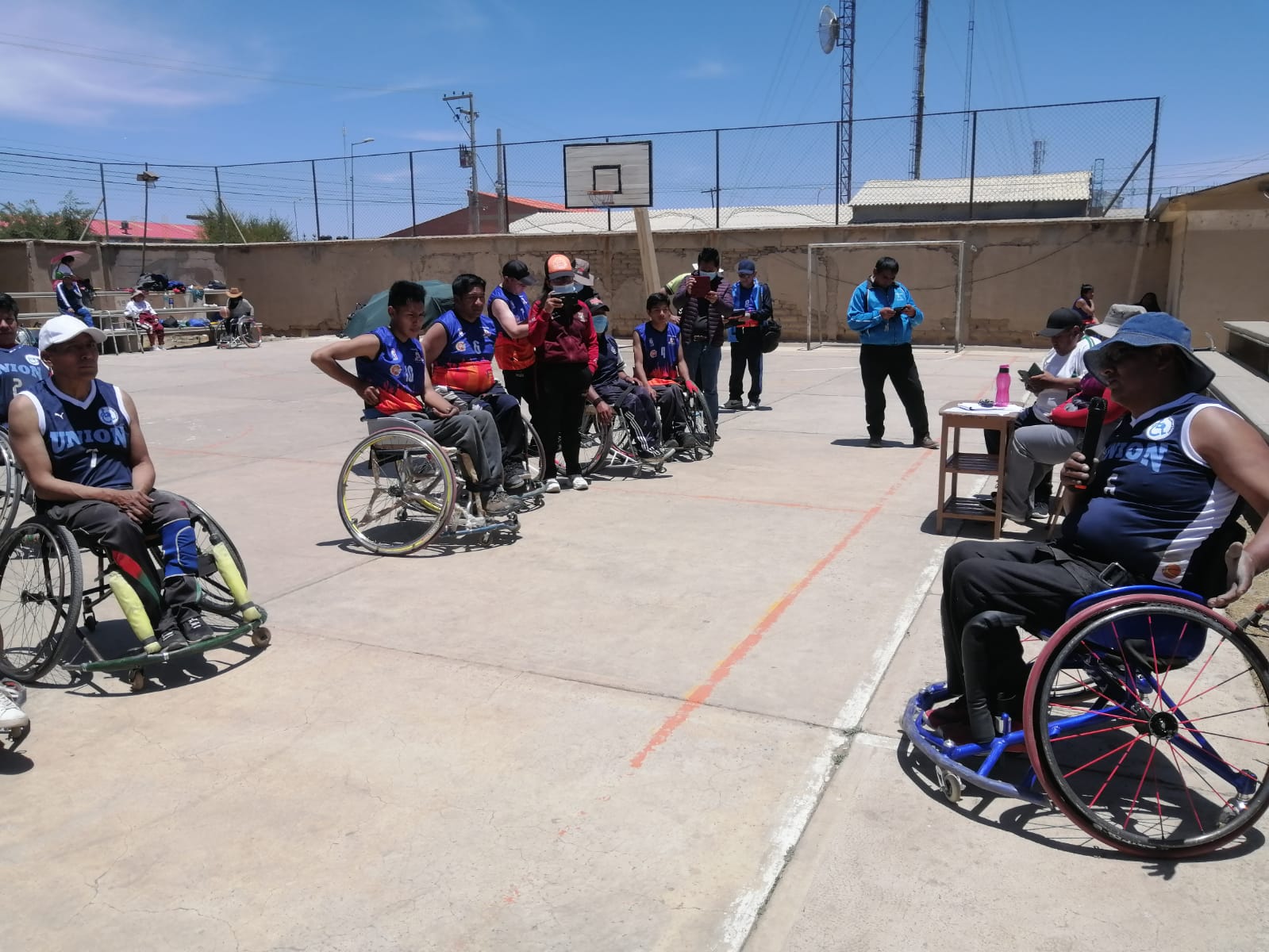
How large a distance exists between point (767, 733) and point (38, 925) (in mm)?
2217

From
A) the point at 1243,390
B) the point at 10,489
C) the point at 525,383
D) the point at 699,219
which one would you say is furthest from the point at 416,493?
the point at 699,219

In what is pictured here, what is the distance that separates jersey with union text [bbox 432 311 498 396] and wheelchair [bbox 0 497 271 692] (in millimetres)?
2465

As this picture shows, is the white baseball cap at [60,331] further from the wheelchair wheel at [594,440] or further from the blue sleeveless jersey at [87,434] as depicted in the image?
the wheelchair wheel at [594,440]

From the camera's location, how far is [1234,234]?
15898mm

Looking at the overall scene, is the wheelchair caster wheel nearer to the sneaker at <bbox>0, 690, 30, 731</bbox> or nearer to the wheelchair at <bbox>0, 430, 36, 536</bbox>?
the sneaker at <bbox>0, 690, 30, 731</bbox>

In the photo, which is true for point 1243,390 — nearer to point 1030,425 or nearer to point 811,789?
point 1030,425

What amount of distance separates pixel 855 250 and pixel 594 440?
46.2 feet

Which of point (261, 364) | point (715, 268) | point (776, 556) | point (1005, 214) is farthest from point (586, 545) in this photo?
point (1005, 214)

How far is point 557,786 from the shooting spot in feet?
10.1

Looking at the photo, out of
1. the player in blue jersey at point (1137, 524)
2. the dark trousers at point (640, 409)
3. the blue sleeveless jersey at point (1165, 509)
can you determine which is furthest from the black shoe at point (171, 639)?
the dark trousers at point (640, 409)

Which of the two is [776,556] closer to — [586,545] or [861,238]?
[586,545]

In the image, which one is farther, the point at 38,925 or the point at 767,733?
the point at 767,733

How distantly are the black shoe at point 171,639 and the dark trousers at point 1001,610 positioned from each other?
291 cm

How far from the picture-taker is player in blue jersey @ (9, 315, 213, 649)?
151 inches
